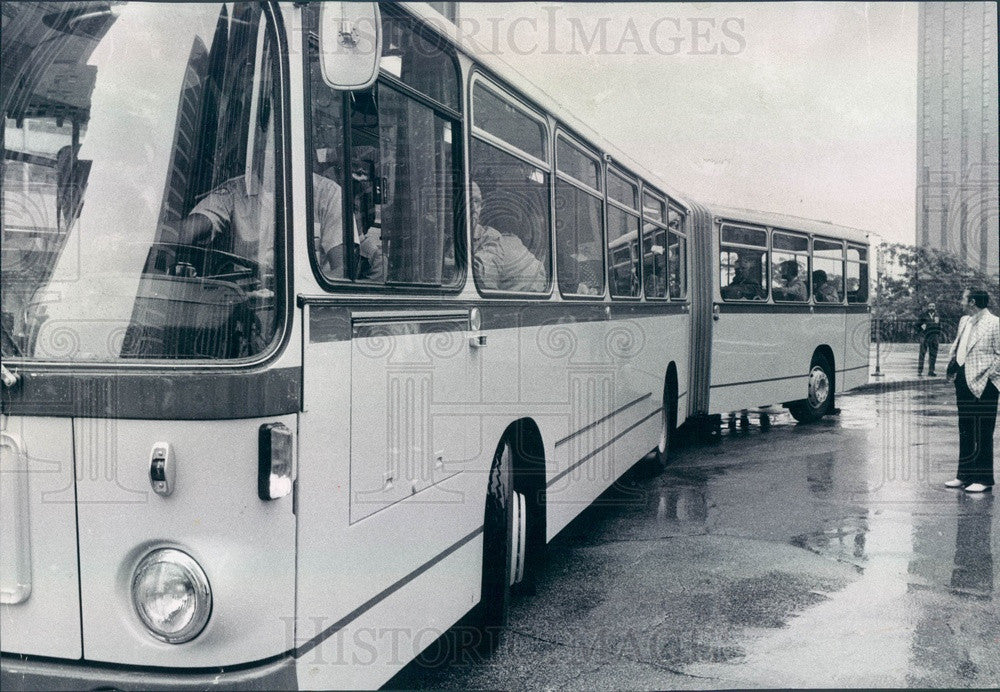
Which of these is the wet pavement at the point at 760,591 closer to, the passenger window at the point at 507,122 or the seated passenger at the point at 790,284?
the passenger window at the point at 507,122

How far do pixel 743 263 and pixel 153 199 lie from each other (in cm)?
1124

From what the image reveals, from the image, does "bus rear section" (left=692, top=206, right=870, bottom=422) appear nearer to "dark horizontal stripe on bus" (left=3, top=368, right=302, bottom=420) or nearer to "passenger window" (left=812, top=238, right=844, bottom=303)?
"passenger window" (left=812, top=238, right=844, bottom=303)

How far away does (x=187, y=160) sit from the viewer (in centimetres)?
292

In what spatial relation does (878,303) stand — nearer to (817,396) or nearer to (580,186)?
(817,396)

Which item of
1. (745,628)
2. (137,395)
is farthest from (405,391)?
(745,628)

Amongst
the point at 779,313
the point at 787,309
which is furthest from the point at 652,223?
the point at 787,309

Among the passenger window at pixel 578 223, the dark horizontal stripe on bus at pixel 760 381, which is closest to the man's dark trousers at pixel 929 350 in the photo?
the dark horizontal stripe on bus at pixel 760 381

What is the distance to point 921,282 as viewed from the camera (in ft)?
70.9

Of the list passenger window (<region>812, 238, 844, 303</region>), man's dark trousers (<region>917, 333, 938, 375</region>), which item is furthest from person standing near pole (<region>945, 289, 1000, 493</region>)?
man's dark trousers (<region>917, 333, 938, 375</region>)

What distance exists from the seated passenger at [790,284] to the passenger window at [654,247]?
4765mm

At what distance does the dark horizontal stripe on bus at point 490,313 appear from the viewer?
3.08 m

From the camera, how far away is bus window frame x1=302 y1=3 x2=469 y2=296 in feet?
10.0

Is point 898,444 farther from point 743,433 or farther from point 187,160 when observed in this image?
point 187,160

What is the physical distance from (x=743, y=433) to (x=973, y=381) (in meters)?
5.22
